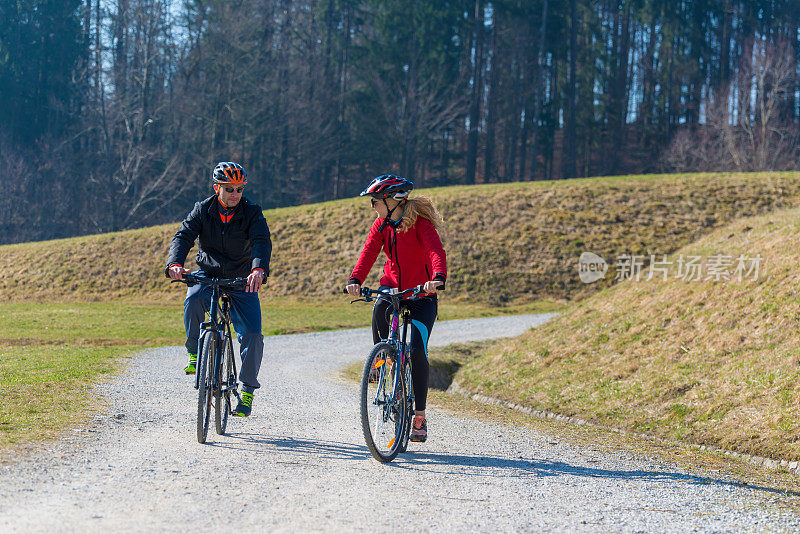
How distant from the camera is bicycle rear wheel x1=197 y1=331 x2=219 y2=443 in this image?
19.8ft

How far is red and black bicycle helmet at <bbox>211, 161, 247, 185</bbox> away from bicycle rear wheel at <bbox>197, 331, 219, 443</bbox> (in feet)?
3.99

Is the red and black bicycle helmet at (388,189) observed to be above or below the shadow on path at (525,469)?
above

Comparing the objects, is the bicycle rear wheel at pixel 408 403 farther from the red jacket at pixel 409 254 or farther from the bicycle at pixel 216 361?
the bicycle at pixel 216 361

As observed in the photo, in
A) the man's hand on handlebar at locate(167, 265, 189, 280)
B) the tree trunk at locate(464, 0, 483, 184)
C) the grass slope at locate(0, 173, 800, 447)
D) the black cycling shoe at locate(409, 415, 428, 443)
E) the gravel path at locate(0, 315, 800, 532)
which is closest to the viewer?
the gravel path at locate(0, 315, 800, 532)

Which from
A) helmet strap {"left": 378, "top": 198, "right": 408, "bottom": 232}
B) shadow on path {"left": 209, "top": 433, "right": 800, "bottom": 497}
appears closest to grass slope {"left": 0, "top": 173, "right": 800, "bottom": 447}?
shadow on path {"left": 209, "top": 433, "right": 800, "bottom": 497}

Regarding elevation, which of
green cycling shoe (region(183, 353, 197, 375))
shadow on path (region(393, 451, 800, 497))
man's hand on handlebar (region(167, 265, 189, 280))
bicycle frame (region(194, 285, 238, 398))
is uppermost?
man's hand on handlebar (region(167, 265, 189, 280))

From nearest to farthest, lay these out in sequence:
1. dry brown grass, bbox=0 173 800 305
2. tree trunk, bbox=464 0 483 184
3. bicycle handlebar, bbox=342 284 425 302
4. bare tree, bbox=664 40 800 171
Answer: bicycle handlebar, bbox=342 284 425 302, dry brown grass, bbox=0 173 800 305, bare tree, bbox=664 40 800 171, tree trunk, bbox=464 0 483 184

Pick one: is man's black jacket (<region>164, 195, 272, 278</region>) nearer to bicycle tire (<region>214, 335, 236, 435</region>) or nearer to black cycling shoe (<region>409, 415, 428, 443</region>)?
bicycle tire (<region>214, 335, 236, 435</region>)

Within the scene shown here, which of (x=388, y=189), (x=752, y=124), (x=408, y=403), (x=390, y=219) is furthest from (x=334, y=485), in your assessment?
(x=752, y=124)

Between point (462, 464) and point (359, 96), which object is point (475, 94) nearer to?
point (359, 96)

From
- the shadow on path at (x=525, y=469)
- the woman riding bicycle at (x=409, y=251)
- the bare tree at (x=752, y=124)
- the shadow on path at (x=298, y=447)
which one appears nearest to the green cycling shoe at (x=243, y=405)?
the shadow on path at (x=298, y=447)

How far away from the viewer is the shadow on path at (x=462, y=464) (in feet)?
18.7

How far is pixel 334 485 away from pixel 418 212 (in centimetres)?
219

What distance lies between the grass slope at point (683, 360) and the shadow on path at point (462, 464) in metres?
1.26
